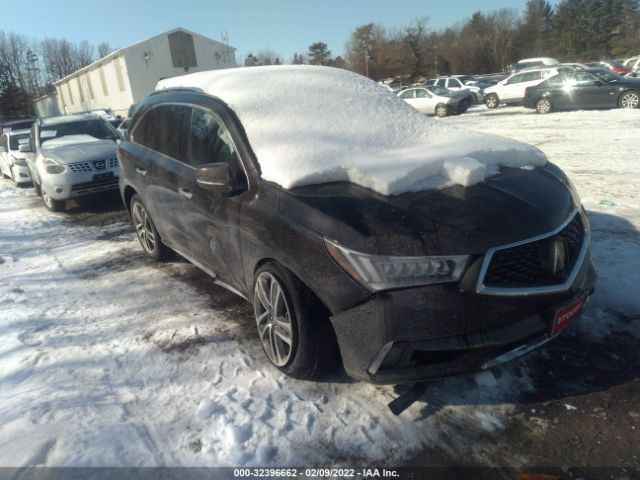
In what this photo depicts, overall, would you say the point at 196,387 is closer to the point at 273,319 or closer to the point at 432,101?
the point at 273,319

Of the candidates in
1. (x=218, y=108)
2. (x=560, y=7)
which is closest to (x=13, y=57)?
(x=560, y=7)

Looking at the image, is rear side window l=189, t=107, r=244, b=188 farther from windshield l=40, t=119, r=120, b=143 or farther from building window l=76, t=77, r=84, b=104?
building window l=76, t=77, r=84, b=104

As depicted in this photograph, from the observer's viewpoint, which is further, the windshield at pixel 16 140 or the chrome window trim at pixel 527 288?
the windshield at pixel 16 140

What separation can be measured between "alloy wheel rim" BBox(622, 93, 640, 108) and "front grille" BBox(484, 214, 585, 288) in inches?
652

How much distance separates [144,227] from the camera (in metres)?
5.12

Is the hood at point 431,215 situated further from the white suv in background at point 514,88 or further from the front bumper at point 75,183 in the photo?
the white suv in background at point 514,88

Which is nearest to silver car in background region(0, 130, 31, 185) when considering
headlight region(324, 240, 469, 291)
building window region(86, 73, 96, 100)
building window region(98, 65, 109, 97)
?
headlight region(324, 240, 469, 291)

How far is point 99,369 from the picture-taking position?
316cm

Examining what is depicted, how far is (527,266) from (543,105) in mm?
17878

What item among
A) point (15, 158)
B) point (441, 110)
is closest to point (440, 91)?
point (441, 110)

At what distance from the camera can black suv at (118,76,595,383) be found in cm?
223

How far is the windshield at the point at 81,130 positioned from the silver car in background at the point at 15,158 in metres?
1.93

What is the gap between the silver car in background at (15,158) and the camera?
1118 centimetres

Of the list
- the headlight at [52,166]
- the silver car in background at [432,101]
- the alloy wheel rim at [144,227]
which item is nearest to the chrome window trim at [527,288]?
the alloy wheel rim at [144,227]
